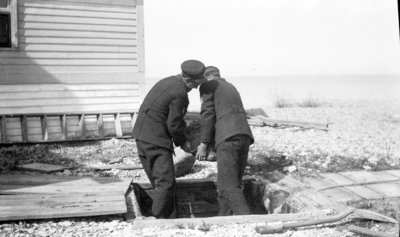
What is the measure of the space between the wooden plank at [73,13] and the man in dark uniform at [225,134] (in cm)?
542

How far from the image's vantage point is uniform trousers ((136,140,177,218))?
541cm

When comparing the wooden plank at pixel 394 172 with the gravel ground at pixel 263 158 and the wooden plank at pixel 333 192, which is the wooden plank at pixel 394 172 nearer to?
the gravel ground at pixel 263 158

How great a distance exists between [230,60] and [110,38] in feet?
273

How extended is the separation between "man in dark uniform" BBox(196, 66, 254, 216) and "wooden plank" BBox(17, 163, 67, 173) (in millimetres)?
2931

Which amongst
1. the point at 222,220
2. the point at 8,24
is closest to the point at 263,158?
the point at 222,220

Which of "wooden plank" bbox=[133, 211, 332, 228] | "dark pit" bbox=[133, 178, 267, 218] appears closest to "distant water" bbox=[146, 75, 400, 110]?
"dark pit" bbox=[133, 178, 267, 218]

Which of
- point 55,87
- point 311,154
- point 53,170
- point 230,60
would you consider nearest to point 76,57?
point 55,87

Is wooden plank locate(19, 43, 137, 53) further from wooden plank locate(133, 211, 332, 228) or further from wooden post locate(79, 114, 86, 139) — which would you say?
wooden plank locate(133, 211, 332, 228)

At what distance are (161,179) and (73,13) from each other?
6034mm

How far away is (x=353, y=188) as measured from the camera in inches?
254

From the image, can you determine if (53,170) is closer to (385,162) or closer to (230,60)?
(385,162)

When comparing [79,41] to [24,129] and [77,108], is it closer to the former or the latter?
[77,108]

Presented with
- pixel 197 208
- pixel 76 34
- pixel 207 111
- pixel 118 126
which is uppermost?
pixel 76 34

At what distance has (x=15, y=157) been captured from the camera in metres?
8.41
